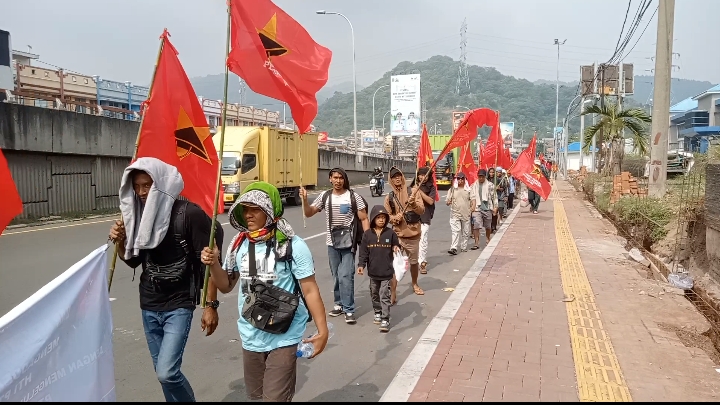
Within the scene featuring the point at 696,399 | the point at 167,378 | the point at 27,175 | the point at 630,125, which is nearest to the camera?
the point at 167,378

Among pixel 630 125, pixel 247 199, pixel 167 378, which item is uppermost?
pixel 630 125

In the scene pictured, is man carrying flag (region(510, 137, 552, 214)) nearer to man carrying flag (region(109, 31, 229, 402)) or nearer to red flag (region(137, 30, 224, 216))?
red flag (region(137, 30, 224, 216))

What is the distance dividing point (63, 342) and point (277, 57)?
2.52 meters

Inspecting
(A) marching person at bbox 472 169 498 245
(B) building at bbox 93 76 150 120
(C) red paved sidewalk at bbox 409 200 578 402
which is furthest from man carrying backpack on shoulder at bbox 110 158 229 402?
(B) building at bbox 93 76 150 120

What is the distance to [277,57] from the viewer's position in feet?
14.5

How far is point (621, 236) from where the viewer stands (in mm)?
13961

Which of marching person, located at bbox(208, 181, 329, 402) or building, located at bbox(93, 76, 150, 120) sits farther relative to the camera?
building, located at bbox(93, 76, 150, 120)

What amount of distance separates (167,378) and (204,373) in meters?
1.51

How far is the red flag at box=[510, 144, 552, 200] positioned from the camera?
1484 centimetres

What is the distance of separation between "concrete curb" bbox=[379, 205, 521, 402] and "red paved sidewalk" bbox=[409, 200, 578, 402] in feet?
0.20

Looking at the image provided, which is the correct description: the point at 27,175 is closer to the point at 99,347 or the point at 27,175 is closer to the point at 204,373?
the point at 204,373

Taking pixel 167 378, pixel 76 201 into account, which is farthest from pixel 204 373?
pixel 76 201

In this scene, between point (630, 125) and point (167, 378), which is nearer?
point (167, 378)

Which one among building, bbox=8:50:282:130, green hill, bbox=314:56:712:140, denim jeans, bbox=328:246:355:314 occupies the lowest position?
denim jeans, bbox=328:246:355:314
